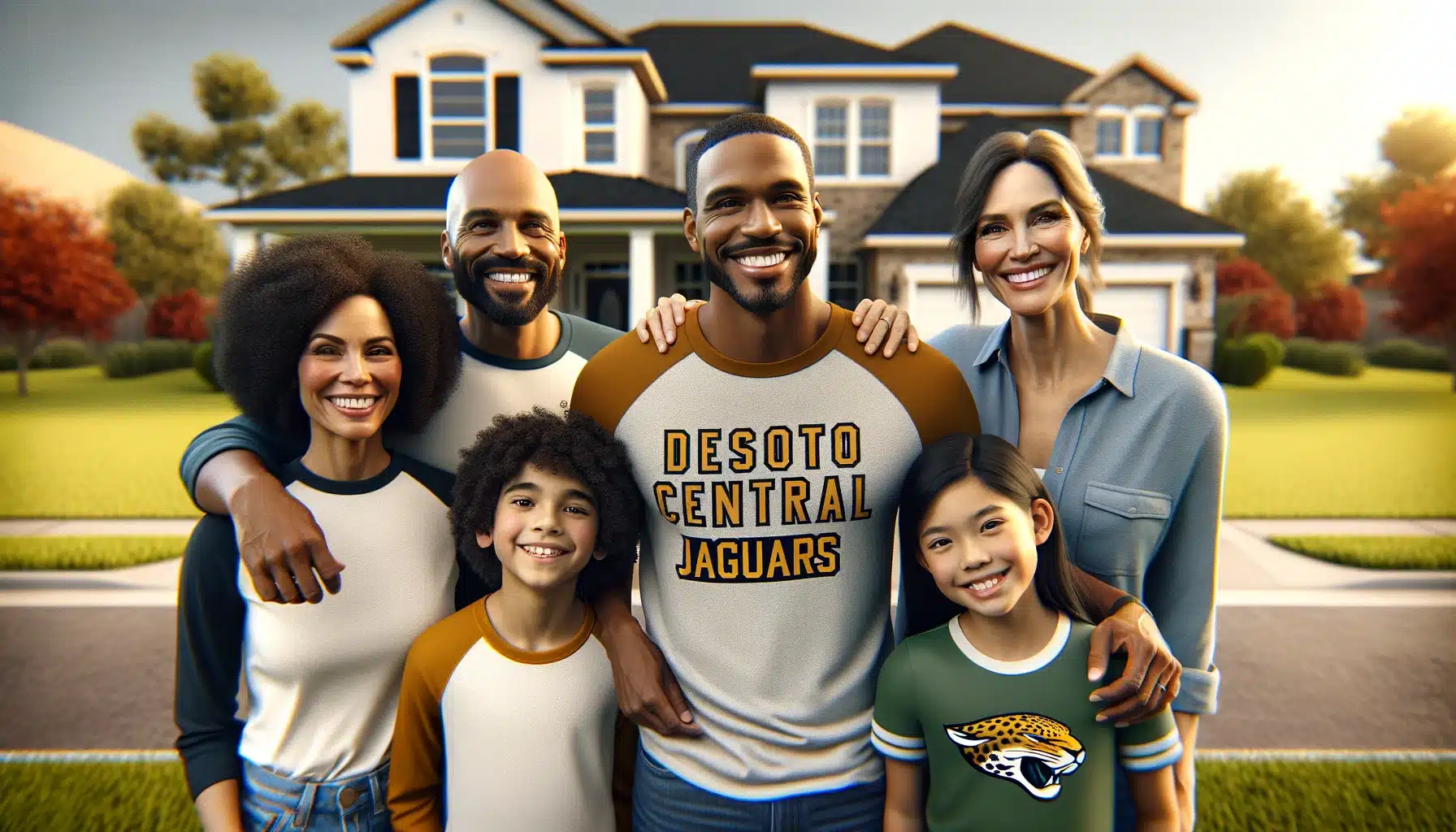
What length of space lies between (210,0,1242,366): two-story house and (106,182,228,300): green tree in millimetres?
27069

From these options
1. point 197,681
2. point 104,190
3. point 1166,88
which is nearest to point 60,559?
point 197,681

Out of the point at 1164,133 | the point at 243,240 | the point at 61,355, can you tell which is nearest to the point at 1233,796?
the point at 243,240

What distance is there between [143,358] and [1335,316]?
44.2 m

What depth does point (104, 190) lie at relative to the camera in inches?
1682

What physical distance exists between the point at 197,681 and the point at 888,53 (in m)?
19.4

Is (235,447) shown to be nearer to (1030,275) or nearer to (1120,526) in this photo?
(1030,275)

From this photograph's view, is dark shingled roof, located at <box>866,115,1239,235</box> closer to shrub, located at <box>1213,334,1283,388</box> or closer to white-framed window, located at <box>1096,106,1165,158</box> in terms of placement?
white-framed window, located at <box>1096,106,1165,158</box>

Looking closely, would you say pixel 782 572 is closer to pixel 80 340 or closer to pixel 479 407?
pixel 479 407

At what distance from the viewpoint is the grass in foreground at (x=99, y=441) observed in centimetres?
1109

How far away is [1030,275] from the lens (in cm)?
242

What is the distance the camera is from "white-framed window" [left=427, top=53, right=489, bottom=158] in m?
18.5

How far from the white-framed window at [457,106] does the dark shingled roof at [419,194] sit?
1067 mm

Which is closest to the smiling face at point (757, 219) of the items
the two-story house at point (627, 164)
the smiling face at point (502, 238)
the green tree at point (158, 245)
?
the smiling face at point (502, 238)

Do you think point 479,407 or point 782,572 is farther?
point 479,407
